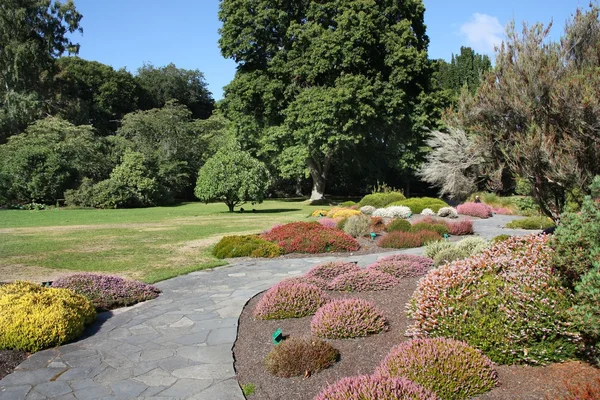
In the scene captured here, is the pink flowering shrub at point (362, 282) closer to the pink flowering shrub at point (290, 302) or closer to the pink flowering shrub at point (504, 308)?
the pink flowering shrub at point (290, 302)

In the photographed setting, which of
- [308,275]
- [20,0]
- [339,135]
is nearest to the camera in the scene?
[308,275]

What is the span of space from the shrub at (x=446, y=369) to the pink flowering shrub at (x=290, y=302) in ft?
6.67

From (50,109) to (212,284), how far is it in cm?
4102

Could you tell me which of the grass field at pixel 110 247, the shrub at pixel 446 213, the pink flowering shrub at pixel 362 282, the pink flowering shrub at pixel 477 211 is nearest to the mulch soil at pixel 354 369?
the pink flowering shrub at pixel 362 282

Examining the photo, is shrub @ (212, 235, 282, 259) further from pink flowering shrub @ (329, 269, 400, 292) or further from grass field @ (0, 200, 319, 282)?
pink flowering shrub @ (329, 269, 400, 292)

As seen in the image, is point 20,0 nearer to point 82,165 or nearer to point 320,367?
point 82,165

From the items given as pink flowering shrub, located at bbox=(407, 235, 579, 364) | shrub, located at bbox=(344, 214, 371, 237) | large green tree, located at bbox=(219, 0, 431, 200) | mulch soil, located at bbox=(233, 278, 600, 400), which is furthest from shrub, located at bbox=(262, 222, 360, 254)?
large green tree, located at bbox=(219, 0, 431, 200)

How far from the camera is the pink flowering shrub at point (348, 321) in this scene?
5031 millimetres

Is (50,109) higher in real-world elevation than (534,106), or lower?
higher

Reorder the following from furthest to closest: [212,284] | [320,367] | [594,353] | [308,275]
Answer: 1. [212,284]
2. [308,275]
3. [320,367]
4. [594,353]

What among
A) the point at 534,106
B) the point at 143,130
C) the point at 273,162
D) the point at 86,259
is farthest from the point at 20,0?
the point at 534,106

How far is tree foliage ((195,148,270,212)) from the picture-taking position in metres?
24.2

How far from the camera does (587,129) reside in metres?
7.14

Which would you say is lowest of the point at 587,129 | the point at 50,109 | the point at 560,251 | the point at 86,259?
the point at 86,259
